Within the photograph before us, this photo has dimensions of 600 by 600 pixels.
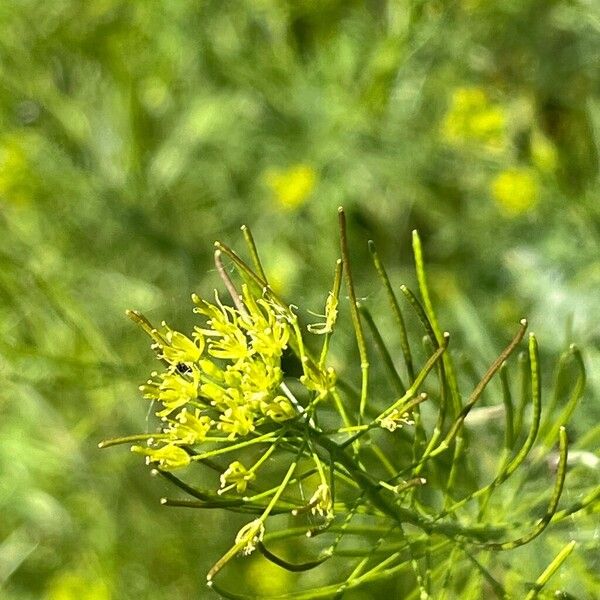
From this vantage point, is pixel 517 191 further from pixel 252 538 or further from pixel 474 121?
pixel 252 538

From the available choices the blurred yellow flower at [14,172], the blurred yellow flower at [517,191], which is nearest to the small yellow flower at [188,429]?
the blurred yellow flower at [517,191]

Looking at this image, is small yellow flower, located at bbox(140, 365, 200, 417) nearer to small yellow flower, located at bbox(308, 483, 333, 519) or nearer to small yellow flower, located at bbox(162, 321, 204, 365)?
small yellow flower, located at bbox(162, 321, 204, 365)

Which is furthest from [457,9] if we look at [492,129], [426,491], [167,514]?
[167,514]

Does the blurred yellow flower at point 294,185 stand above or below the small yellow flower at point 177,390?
below

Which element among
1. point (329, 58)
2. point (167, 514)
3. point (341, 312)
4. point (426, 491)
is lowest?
point (167, 514)

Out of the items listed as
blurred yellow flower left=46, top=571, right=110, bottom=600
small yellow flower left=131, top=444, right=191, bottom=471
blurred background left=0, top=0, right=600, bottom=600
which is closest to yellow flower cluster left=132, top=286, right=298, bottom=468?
small yellow flower left=131, top=444, right=191, bottom=471

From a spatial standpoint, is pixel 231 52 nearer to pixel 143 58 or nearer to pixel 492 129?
pixel 143 58

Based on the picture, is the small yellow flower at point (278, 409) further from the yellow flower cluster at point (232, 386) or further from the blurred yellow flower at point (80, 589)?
the blurred yellow flower at point (80, 589)
